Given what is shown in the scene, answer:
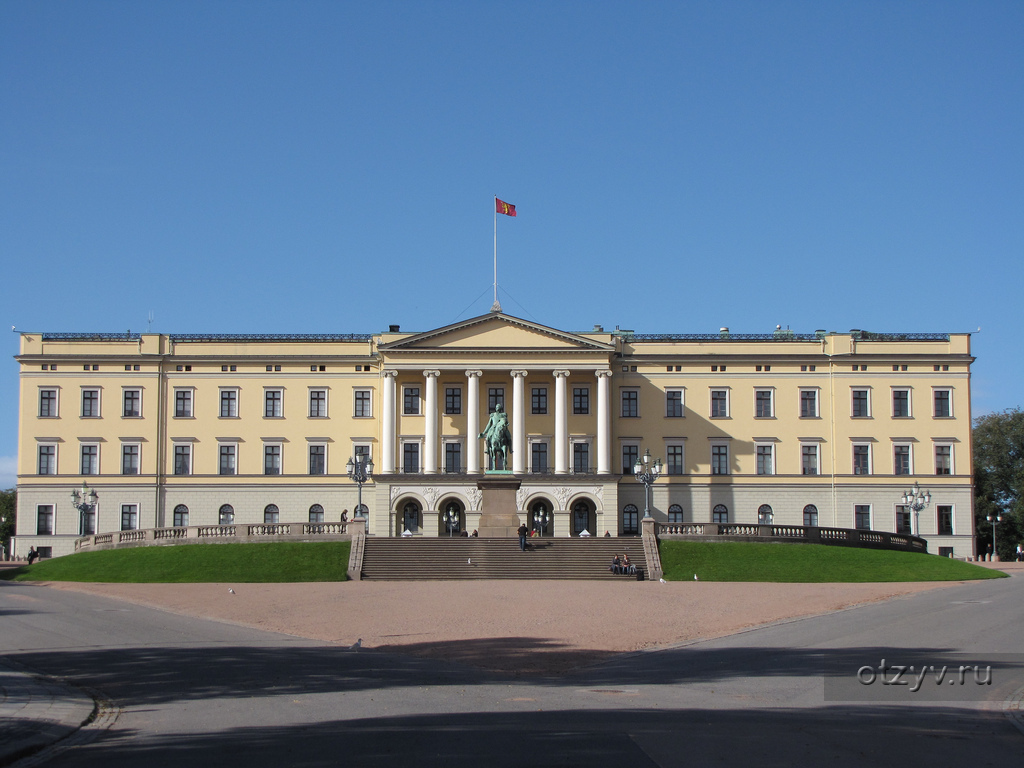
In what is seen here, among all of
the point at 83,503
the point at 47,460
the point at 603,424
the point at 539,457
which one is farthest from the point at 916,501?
the point at 47,460

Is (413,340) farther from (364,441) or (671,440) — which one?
(671,440)

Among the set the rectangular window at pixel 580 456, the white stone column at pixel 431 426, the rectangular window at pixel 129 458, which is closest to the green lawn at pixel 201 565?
the white stone column at pixel 431 426

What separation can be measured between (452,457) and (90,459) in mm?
24277

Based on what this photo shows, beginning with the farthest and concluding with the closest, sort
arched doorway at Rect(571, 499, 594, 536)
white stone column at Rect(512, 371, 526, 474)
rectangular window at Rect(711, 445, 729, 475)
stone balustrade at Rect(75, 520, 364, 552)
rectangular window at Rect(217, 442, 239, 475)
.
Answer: rectangular window at Rect(217, 442, 239, 475)
rectangular window at Rect(711, 445, 729, 475)
arched doorway at Rect(571, 499, 594, 536)
white stone column at Rect(512, 371, 526, 474)
stone balustrade at Rect(75, 520, 364, 552)

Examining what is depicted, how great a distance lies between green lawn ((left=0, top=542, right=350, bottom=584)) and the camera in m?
50.5

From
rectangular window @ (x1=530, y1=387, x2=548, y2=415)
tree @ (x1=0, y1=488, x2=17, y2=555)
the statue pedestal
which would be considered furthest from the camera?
tree @ (x1=0, y1=488, x2=17, y2=555)

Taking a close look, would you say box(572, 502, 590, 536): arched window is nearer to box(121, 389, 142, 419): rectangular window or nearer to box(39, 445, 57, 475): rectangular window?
box(121, 389, 142, 419): rectangular window

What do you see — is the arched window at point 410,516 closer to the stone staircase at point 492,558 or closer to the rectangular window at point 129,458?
the stone staircase at point 492,558

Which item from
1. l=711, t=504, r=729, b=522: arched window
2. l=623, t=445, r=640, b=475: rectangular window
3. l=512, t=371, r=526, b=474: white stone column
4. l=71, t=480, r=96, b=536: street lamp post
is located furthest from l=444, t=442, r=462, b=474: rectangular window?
l=71, t=480, r=96, b=536: street lamp post

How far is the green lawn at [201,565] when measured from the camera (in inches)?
1987

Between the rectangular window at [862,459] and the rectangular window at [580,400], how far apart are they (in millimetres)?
18086

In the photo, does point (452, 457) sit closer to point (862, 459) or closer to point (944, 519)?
point (862, 459)

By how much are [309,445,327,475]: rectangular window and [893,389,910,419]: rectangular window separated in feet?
126

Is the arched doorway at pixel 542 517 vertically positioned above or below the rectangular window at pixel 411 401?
below
